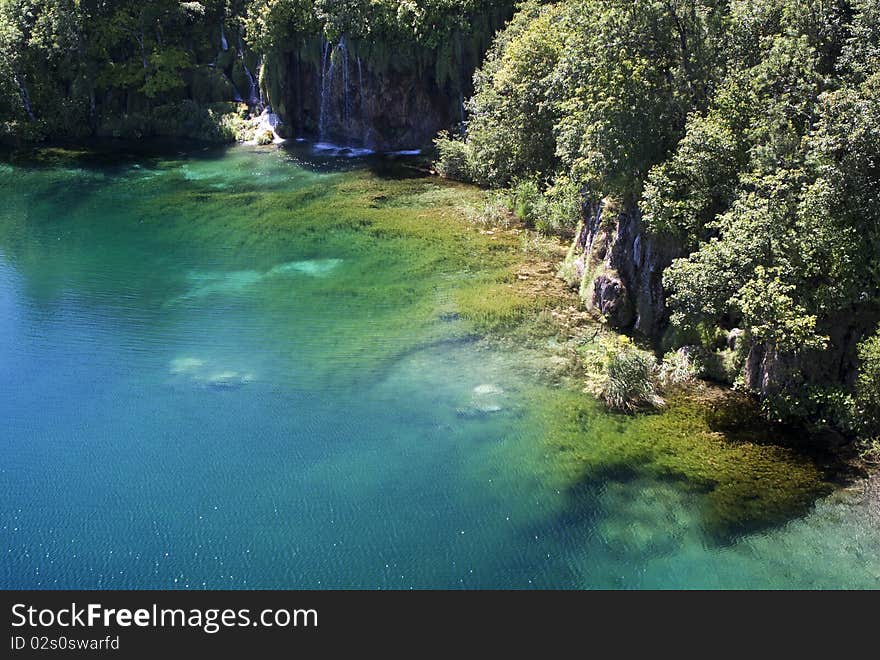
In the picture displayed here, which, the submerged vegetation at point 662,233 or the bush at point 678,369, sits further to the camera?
the bush at point 678,369

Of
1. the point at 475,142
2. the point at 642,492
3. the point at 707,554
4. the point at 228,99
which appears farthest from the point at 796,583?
the point at 228,99

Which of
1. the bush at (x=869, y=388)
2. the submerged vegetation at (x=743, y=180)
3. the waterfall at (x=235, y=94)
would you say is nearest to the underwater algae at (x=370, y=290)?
the bush at (x=869, y=388)

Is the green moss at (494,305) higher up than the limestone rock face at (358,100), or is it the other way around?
the limestone rock face at (358,100)

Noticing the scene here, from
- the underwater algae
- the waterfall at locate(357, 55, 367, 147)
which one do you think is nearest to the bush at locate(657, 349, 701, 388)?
the underwater algae

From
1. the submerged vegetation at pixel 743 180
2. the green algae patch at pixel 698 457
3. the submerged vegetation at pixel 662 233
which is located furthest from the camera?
the submerged vegetation at pixel 743 180

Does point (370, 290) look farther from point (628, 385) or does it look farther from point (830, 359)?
point (830, 359)

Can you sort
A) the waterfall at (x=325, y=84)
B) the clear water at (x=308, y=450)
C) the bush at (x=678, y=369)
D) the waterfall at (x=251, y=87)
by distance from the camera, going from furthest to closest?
1. the waterfall at (x=251, y=87)
2. the waterfall at (x=325, y=84)
3. the bush at (x=678, y=369)
4. the clear water at (x=308, y=450)

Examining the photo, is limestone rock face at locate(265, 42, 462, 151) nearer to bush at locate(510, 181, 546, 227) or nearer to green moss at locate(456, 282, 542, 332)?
bush at locate(510, 181, 546, 227)

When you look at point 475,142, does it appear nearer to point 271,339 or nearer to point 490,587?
point 271,339

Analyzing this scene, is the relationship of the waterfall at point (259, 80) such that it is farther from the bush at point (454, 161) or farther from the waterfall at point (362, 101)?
the bush at point (454, 161)
